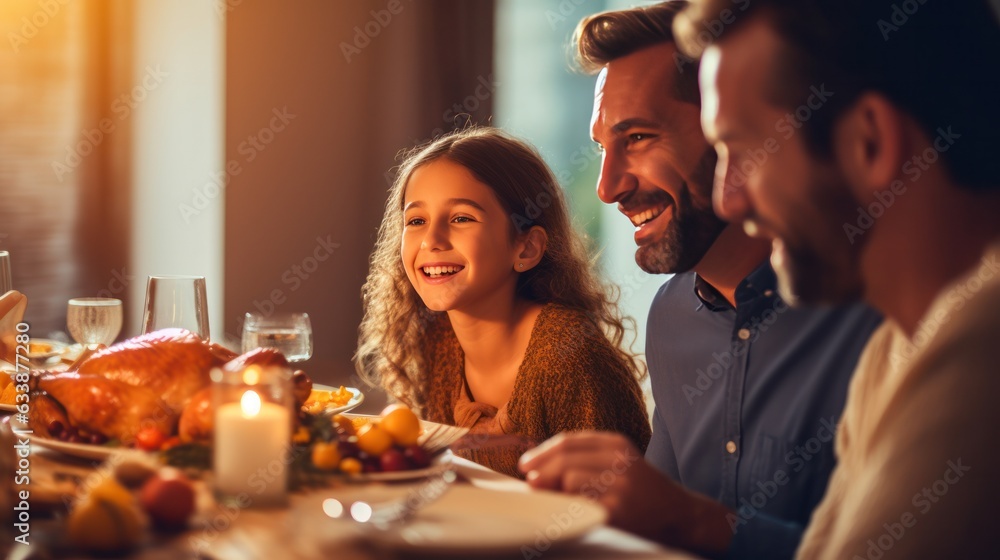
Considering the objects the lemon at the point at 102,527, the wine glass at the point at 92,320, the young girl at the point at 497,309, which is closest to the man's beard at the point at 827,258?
the lemon at the point at 102,527

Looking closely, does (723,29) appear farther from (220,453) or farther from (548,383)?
(548,383)

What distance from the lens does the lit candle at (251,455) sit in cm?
102

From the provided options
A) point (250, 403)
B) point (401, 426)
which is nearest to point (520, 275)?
point (401, 426)

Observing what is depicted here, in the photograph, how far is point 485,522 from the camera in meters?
0.89

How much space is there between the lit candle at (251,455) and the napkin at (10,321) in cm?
99

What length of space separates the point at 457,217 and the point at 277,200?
2.24 metres

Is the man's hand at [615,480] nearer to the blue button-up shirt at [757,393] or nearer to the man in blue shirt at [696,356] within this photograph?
the man in blue shirt at [696,356]

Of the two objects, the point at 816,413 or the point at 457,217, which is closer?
the point at 816,413

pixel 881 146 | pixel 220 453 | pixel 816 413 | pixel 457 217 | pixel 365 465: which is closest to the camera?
pixel 881 146

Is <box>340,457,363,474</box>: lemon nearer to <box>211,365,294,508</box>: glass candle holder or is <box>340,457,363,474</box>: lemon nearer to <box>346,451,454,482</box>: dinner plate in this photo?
<box>346,451,454,482</box>: dinner plate

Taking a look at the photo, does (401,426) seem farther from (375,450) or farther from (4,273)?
(4,273)

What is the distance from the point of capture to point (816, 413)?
1.47 metres

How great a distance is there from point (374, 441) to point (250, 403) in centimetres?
21

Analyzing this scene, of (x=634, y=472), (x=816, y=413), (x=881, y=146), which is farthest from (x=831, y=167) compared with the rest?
(x=816, y=413)
